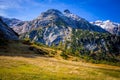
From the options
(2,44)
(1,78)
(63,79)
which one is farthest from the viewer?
(2,44)

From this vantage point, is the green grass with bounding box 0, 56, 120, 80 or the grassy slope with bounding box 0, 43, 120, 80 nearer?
the green grass with bounding box 0, 56, 120, 80

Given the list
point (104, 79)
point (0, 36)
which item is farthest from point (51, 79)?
point (0, 36)

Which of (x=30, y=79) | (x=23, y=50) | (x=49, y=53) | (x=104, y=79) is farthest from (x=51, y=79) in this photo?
(x=49, y=53)

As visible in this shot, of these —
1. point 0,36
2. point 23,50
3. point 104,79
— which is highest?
point 0,36

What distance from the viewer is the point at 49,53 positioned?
11369cm

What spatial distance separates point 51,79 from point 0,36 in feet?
266

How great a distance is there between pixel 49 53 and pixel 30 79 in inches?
2836

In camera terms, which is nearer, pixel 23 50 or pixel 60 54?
pixel 23 50

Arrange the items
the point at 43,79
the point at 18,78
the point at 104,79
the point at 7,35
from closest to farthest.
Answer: the point at 18,78 → the point at 43,79 → the point at 104,79 → the point at 7,35

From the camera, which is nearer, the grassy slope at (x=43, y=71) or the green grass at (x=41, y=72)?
the green grass at (x=41, y=72)

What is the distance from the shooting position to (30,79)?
41656 millimetres

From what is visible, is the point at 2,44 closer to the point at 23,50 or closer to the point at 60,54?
the point at 23,50

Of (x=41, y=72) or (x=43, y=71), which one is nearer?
(x=41, y=72)

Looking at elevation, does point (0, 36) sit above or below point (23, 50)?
above
